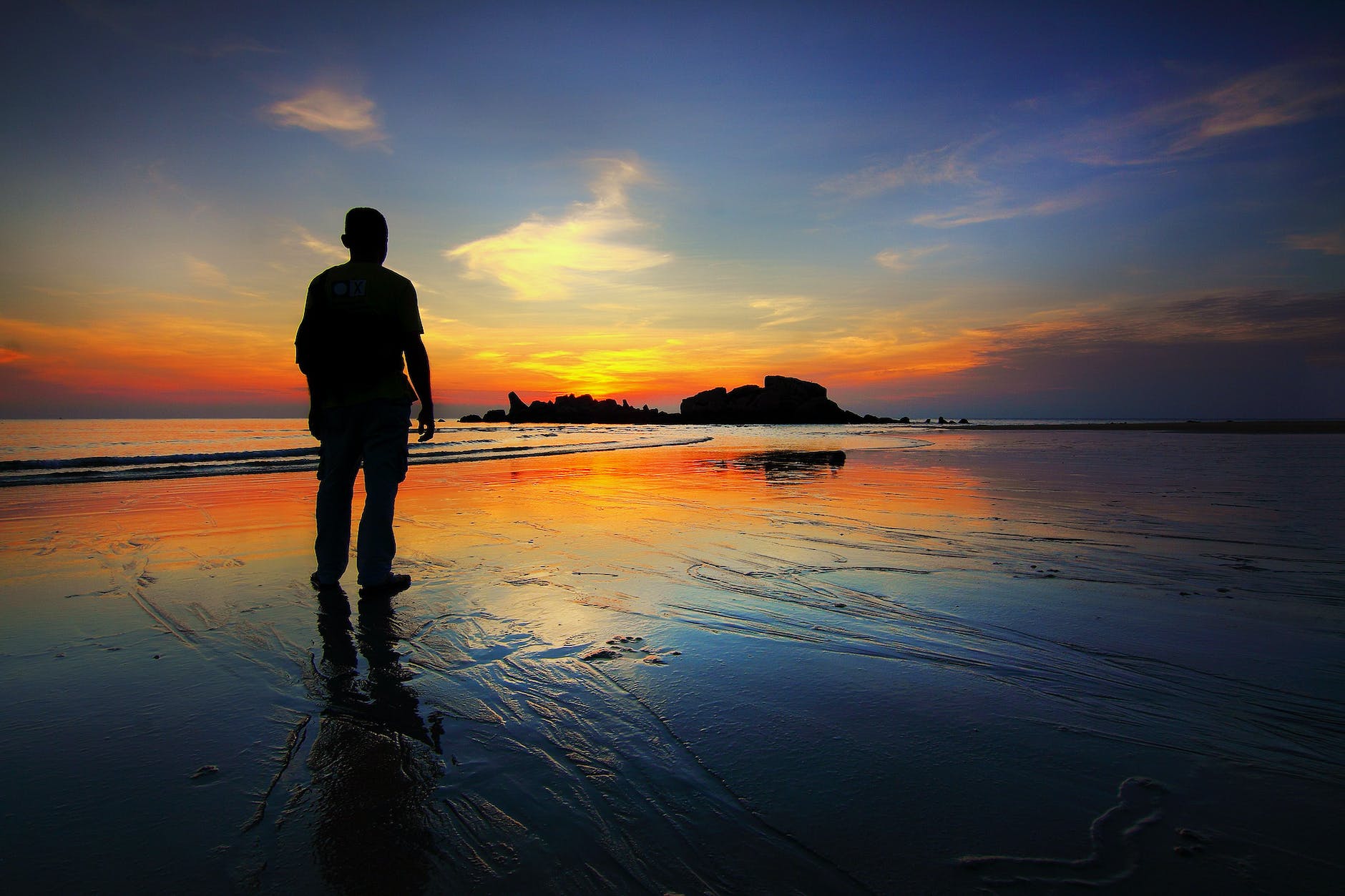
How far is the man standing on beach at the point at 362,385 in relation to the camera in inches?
154

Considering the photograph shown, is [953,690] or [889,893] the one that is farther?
[953,690]

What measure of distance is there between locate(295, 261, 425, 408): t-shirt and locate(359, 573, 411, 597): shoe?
1201 millimetres

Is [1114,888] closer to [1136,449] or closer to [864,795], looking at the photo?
[864,795]

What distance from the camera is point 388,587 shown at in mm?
3918

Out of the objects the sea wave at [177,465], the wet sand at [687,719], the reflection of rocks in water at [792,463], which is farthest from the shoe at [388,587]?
the reflection of rocks in water at [792,463]

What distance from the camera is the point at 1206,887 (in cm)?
132

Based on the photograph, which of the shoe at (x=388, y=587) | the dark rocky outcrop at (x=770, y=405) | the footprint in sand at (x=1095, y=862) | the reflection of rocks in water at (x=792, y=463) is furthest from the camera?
the dark rocky outcrop at (x=770, y=405)

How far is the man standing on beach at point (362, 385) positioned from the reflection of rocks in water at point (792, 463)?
7884 millimetres

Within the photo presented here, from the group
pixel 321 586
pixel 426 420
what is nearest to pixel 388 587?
pixel 321 586

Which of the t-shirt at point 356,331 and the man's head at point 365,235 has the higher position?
the man's head at point 365,235

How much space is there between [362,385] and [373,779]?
2873 mm

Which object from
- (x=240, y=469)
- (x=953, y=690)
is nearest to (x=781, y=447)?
(x=240, y=469)

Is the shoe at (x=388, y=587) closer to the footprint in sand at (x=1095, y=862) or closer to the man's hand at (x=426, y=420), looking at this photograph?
the man's hand at (x=426, y=420)

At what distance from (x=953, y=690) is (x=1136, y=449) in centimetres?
2013
